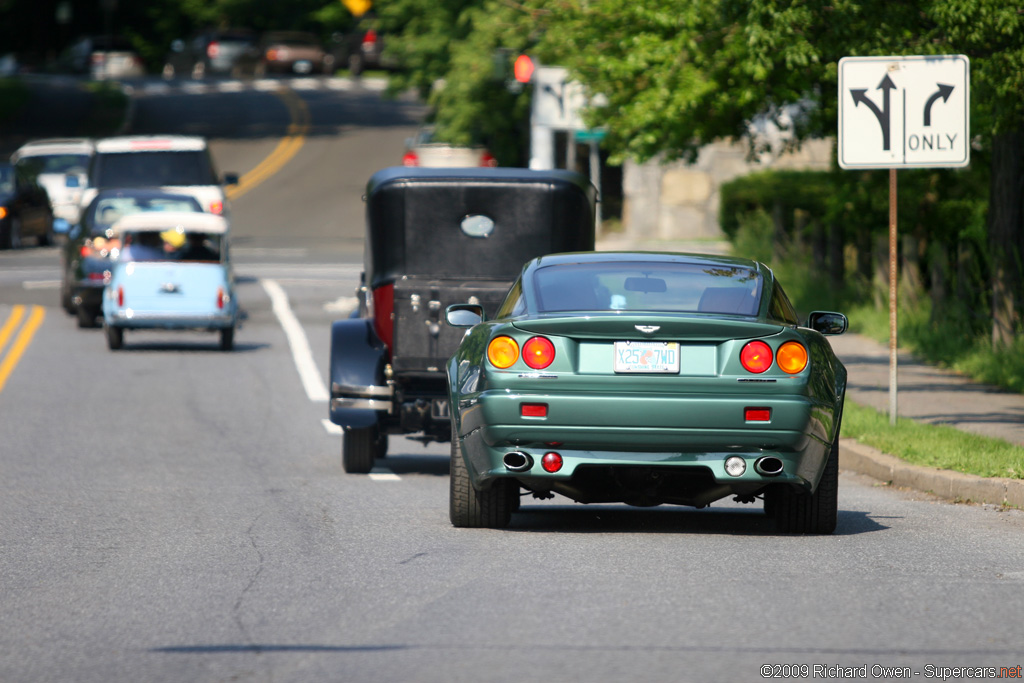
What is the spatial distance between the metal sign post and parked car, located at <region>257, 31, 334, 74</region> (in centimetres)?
6831

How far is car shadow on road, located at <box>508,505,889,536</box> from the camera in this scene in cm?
927

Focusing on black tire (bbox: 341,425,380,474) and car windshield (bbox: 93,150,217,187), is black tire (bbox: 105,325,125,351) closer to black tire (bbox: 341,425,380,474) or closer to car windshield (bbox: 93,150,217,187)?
car windshield (bbox: 93,150,217,187)

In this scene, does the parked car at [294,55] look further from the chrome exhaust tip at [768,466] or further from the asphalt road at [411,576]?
the chrome exhaust tip at [768,466]

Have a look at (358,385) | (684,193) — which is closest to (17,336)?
(358,385)

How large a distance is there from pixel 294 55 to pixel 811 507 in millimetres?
72632

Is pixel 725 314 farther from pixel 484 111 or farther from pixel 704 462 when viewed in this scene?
pixel 484 111

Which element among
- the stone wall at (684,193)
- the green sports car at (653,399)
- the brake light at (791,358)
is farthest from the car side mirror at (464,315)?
the stone wall at (684,193)

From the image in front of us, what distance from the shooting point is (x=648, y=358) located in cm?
839

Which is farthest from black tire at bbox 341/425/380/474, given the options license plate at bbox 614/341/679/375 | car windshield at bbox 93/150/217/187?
car windshield at bbox 93/150/217/187

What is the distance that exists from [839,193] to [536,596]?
14409 millimetres

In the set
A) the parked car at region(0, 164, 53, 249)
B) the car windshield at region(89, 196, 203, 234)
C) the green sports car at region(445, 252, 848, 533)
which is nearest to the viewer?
the green sports car at region(445, 252, 848, 533)

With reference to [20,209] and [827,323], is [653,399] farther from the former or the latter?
[20,209]

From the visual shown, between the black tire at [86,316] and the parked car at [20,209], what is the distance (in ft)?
37.7

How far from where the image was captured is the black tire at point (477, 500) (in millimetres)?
9047
